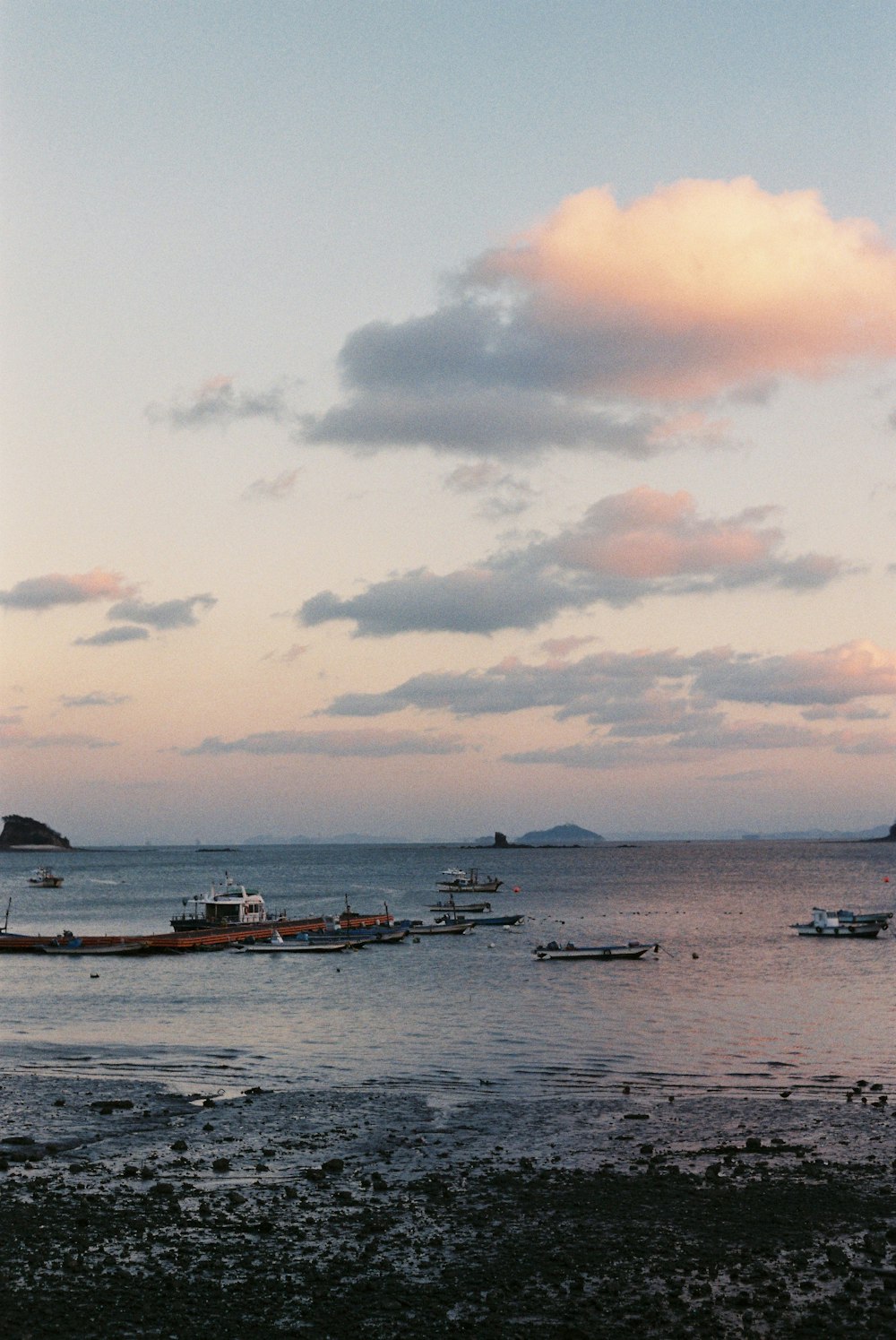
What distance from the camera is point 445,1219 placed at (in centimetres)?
2578

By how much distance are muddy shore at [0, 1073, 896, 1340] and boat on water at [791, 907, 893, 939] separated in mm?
75615

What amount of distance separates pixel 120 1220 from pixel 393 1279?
250 inches

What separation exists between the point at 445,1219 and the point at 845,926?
9217cm

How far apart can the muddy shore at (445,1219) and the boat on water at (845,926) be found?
75.6 m

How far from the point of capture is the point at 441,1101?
39156 millimetres

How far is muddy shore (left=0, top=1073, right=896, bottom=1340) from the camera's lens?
20.7 meters

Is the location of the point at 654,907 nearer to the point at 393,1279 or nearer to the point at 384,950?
the point at 384,950

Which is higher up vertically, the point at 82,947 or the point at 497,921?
the point at 82,947

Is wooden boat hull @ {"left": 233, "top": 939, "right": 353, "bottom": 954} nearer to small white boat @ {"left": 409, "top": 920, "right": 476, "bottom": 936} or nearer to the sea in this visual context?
the sea

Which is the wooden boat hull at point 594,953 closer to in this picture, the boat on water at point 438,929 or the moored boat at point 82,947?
the boat on water at point 438,929

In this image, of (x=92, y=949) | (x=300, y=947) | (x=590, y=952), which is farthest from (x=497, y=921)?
(x=92, y=949)

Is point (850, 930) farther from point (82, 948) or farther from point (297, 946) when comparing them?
point (82, 948)

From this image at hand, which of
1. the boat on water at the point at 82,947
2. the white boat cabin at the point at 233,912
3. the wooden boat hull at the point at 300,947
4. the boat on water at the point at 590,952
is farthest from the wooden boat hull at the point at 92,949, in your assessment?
the boat on water at the point at 590,952

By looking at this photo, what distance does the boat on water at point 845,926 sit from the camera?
110000mm
